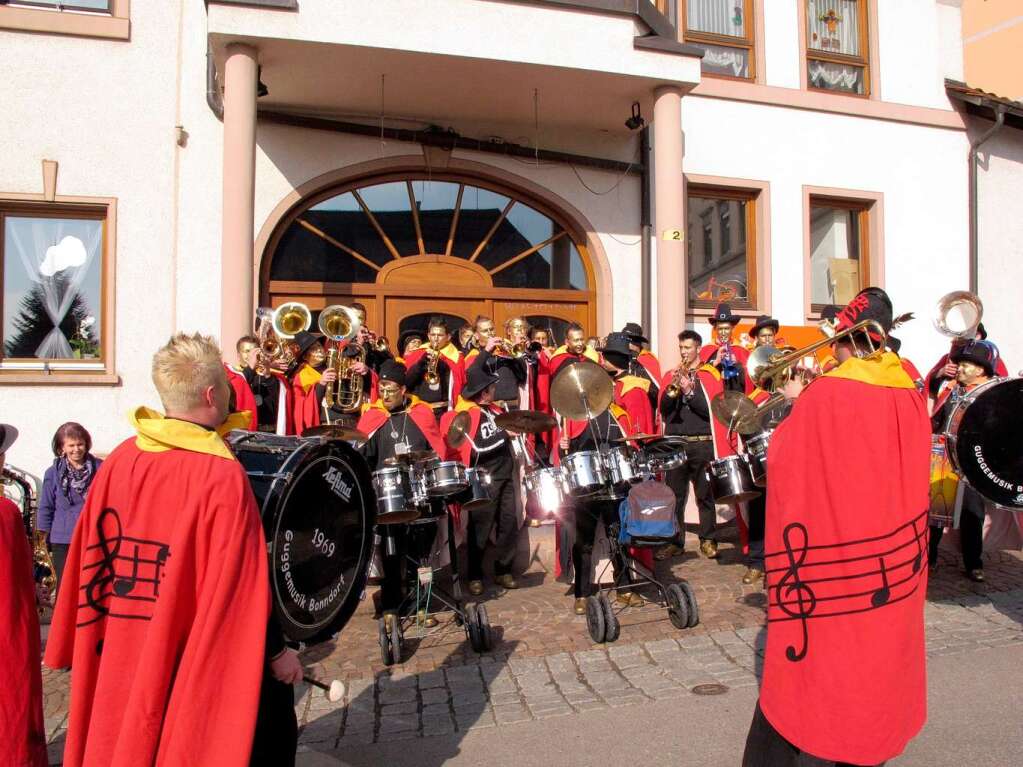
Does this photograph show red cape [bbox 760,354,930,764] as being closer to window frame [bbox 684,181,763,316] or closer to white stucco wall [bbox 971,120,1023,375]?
window frame [bbox 684,181,763,316]

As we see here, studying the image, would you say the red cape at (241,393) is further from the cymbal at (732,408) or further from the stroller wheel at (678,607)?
the cymbal at (732,408)

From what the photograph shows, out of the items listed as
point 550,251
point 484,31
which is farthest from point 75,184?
point 550,251

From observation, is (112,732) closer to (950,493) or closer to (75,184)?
(950,493)

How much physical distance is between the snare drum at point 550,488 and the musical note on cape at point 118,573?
10.5ft

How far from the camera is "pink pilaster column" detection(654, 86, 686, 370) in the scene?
9.23 metres

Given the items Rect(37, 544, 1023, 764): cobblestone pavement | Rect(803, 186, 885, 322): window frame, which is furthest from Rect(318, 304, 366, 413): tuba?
Rect(803, 186, 885, 322): window frame

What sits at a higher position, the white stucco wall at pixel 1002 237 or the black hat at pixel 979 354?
the white stucco wall at pixel 1002 237

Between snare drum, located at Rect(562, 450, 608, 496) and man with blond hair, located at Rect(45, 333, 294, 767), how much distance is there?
9.81ft

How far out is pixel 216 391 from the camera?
270cm

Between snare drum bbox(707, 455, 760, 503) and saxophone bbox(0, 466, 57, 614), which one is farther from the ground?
snare drum bbox(707, 455, 760, 503)

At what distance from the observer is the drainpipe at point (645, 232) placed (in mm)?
10461

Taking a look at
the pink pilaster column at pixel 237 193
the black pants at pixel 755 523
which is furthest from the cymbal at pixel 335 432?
the black pants at pixel 755 523

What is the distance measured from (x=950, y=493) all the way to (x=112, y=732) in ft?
19.7

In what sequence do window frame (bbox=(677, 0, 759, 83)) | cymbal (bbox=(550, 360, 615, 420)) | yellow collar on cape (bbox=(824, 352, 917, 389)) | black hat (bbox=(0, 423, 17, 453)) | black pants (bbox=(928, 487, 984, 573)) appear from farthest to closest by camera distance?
window frame (bbox=(677, 0, 759, 83))
black pants (bbox=(928, 487, 984, 573))
cymbal (bbox=(550, 360, 615, 420))
black hat (bbox=(0, 423, 17, 453))
yellow collar on cape (bbox=(824, 352, 917, 389))
